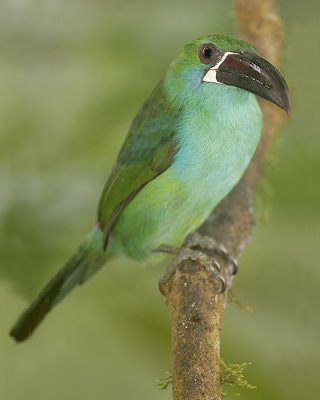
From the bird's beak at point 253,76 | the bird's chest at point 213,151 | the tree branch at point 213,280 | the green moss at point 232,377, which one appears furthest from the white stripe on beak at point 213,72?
the green moss at point 232,377

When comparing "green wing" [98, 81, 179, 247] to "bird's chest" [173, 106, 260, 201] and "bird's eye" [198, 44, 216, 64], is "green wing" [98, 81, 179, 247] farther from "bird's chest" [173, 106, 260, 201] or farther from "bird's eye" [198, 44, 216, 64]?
"bird's eye" [198, 44, 216, 64]

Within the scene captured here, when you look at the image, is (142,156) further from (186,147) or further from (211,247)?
(211,247)

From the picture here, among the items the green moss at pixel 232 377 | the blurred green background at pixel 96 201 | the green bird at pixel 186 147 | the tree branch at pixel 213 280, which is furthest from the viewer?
the blurred green background at pixel 96 201

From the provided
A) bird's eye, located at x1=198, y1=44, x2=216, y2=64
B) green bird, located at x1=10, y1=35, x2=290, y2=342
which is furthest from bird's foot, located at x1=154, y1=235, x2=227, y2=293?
bird's eye, located at x1=198, y1=44, x2=216, y2=64

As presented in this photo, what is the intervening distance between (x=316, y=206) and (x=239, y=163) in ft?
2.30

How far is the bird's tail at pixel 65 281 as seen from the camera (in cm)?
301

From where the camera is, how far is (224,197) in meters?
2.96

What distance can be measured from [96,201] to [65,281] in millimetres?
525

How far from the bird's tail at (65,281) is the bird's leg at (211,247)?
Answer: 362 mm

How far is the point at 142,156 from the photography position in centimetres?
283

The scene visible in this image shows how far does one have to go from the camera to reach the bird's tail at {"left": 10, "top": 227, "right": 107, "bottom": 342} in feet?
9.87

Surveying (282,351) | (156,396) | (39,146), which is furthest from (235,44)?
(156,396)

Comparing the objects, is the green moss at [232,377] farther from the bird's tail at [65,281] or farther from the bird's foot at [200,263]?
the bird's tail at [65,281]

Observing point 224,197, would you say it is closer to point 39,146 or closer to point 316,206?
point 316,206
